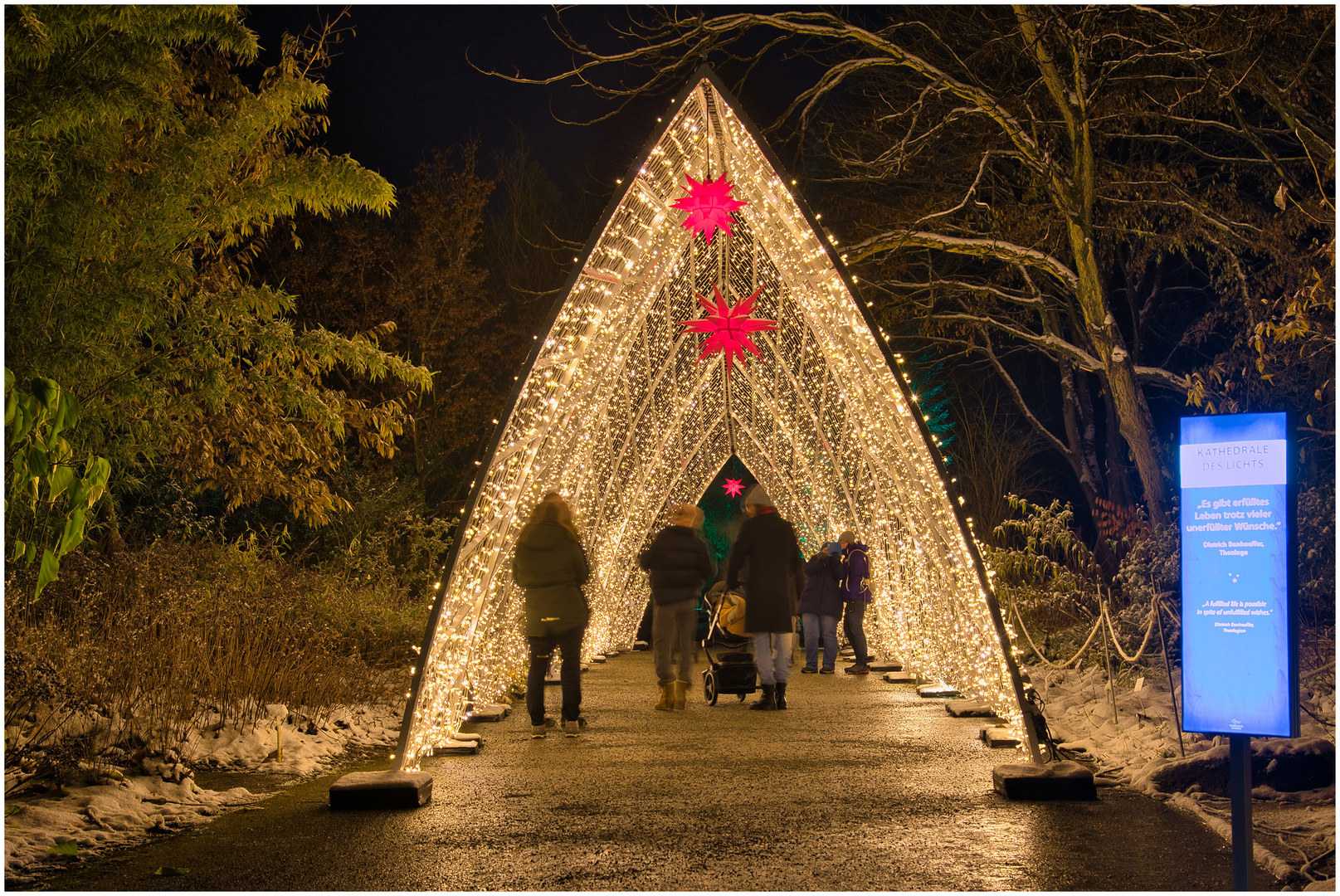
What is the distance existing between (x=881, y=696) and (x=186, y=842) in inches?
246

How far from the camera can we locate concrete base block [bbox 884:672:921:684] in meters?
10.5

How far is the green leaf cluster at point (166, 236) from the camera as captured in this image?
738cm

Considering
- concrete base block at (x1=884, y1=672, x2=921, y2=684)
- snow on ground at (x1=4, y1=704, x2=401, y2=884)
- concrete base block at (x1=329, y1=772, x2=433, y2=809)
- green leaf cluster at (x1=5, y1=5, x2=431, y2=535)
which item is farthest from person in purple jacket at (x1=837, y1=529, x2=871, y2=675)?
concrete base block at (x1=329, y1=772, x2=433, y2=809)

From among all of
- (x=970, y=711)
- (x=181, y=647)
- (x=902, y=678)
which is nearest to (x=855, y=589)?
(x=902, y=678)

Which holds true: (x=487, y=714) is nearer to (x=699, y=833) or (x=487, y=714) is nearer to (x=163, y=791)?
(x=163, y=791)

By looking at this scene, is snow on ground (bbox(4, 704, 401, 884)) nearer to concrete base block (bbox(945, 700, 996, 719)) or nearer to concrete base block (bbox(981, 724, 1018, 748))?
concrete base block (bbox(981, 724, 1018, 748))

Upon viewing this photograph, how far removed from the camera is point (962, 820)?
15.8ft

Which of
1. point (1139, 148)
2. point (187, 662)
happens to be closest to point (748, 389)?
point (1139, 148)

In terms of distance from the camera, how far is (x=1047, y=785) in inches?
207

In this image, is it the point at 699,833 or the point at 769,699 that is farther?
the point at 769,699

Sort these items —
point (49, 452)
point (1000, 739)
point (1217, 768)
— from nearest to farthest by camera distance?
point (49, 452) → point (1217, 768) → point (1000, 739)

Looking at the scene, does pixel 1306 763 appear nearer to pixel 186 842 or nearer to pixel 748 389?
pixel 186 842

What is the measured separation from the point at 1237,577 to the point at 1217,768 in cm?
207

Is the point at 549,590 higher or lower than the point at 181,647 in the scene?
higher
